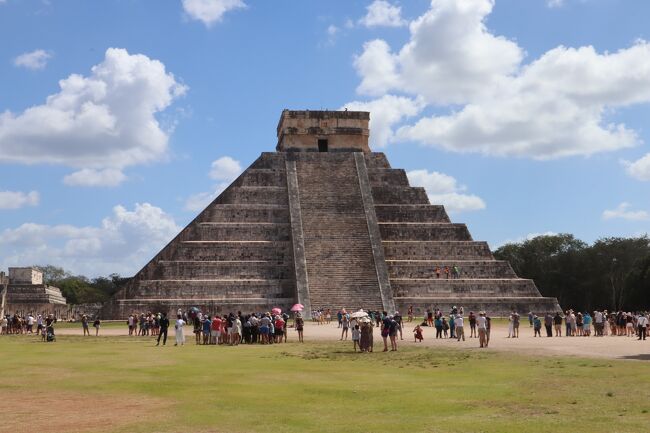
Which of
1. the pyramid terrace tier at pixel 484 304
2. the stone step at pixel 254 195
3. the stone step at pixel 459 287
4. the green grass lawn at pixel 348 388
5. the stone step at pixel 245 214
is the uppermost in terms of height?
the stone step at pixel 254 195

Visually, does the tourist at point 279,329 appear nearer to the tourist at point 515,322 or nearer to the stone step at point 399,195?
the tourist at point 515,322

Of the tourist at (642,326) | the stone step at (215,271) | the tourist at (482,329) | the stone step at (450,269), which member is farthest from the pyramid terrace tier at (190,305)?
the tourist at (642,326)

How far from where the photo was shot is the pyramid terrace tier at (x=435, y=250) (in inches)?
1625

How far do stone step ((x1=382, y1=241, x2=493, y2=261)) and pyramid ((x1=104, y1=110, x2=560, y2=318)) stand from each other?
52mm

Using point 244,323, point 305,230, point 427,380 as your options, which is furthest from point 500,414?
point 305,230

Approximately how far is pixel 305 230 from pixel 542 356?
2395 centimetres

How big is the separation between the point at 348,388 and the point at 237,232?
29189 mm

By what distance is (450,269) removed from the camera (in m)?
40.2

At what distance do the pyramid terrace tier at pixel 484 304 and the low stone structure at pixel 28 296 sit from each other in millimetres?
20788

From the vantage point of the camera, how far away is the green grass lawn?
939cm

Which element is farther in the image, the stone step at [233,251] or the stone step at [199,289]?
the stone step at [233,251]

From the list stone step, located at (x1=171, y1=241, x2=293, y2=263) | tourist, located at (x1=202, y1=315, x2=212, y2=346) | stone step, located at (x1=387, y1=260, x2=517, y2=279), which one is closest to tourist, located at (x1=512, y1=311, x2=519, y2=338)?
tourist, located at (x1=202, y1=315, x2=212, y2=346)

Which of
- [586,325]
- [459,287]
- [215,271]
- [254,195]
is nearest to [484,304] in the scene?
[459,287]

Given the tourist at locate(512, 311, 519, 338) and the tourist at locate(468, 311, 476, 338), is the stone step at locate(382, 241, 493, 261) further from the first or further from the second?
the tourist at locate(512, 311, 519, 338)
